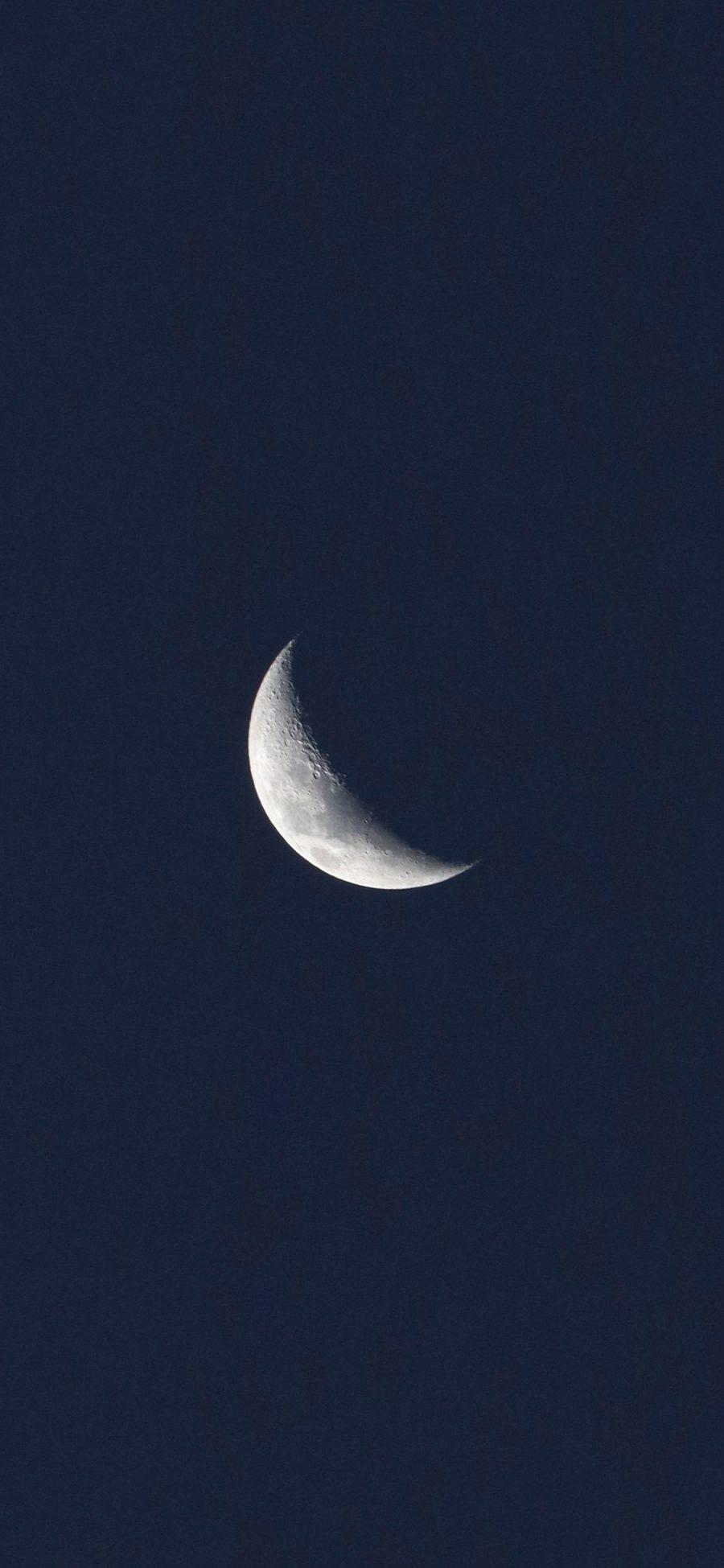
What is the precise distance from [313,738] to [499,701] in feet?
5.80

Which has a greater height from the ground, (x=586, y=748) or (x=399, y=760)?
(x=586, y=748)

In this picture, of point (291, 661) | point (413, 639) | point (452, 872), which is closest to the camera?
point (413, 639)

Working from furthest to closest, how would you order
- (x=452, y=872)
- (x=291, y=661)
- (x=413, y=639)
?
(x=452, y=872)
(x=291, y=661)
(x=413, y=639)

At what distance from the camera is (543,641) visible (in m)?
11.4

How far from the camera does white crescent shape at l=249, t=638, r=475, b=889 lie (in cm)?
1188

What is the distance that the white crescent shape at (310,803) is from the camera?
11883 mm

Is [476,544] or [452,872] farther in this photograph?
[452,872]

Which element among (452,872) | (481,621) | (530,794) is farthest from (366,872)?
(481,621)

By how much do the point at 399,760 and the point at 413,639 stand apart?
1095 millimetres

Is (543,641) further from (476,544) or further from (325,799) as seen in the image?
(325,799)

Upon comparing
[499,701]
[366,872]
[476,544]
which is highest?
[476,544]

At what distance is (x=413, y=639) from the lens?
1115cm

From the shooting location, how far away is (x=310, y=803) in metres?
12.1

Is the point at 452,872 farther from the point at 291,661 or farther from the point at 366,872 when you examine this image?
the point at 291,661
